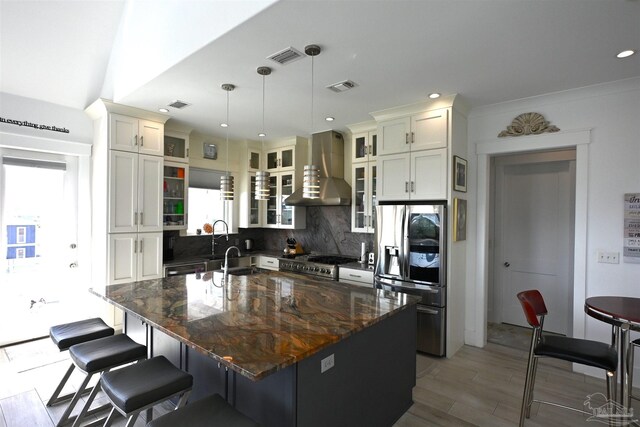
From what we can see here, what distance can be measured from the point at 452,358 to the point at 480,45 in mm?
2945

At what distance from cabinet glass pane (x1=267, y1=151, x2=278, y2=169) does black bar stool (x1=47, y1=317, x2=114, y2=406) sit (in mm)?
3506

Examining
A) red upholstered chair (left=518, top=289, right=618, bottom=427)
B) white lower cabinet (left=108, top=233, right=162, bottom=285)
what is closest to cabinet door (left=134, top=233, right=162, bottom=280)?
white lower cabinet (left=108, top=233, right=162, bottom=285)

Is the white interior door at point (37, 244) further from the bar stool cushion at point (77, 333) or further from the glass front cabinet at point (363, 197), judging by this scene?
the glass front cabinet at point (363, 197)

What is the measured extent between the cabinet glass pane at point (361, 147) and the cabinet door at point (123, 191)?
275cm

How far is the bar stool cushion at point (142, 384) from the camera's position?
5.33 ft

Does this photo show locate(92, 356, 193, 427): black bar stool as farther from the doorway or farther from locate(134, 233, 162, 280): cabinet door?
the doorway

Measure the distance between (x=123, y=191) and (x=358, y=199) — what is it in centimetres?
289

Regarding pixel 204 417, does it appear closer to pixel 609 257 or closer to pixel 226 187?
Result: pixel 226 187

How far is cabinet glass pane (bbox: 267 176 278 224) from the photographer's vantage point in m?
5.54

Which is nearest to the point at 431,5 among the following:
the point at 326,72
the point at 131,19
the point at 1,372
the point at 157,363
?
the point at 326,72

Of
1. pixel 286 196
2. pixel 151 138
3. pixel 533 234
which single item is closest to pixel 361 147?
pixel 286 196

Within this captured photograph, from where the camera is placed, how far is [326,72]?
2809 mm

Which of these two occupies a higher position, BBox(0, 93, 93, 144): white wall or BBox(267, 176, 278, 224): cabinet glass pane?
BBox(0, 93, 93, 144): white wall

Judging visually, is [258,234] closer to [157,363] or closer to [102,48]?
[102,48]
